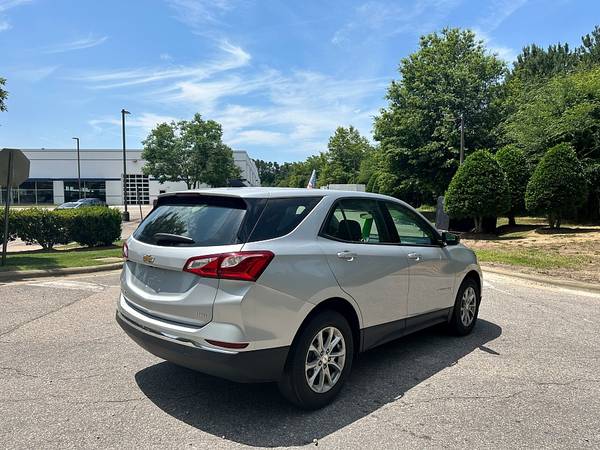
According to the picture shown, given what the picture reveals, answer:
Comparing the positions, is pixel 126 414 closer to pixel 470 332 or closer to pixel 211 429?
pixel 211 429

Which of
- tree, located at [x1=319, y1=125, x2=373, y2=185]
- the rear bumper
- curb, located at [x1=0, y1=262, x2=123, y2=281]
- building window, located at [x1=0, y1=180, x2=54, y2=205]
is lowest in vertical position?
curb, located at [x1=0, y1=262, x2=123, y2=281]

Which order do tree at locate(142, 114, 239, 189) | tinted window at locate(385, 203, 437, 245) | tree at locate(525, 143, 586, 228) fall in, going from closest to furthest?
tinted window at locate(385, 203, 437, 245) → tree at locate(525, 143, 586, 228) → tree at locate(142, 114, 239, 189)

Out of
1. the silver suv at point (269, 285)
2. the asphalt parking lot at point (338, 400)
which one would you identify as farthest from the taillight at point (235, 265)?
the asphalt parking lot at point (338, 400)

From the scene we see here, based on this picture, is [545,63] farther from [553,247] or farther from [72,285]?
[72,285]

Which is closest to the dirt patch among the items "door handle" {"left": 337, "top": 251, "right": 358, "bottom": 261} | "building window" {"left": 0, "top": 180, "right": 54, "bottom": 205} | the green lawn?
"door handle" {"left": 337, "top": 251, "right": 358, "bottom": 261}

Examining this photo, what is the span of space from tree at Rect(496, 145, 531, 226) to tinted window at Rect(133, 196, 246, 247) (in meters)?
19.8

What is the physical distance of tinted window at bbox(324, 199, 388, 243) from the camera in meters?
4.03

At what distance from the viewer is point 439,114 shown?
29984 mm

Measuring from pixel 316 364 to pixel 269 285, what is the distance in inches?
32.3

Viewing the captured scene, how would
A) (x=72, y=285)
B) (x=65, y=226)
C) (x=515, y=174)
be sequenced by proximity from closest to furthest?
(x=72, y=285), (x=65, y=226), (x=515, y=174)

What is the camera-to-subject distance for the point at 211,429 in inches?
131

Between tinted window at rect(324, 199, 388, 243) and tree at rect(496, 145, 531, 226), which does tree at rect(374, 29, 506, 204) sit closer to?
tree at rect(496, 145, 531, 226)

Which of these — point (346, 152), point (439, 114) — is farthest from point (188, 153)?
point (346, 152)

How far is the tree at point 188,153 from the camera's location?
4169 centimetres
